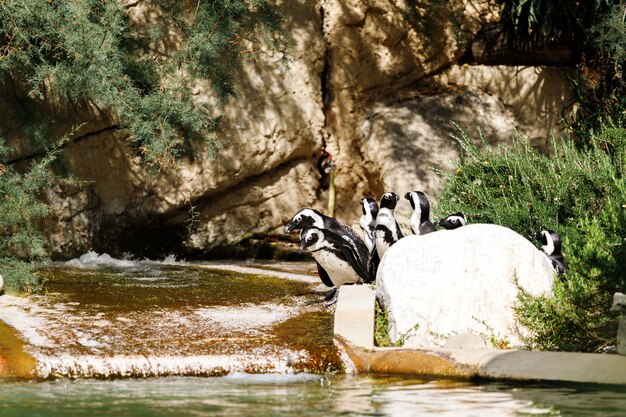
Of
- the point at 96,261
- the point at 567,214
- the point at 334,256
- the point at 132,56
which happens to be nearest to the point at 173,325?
the point at 334,256

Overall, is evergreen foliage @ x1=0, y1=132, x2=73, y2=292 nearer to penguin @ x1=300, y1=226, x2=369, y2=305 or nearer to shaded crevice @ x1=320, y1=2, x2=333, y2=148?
penguin @ x1=300, y1=226, x2=369, y2=305

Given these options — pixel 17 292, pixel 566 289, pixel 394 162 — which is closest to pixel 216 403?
pixel 566 289

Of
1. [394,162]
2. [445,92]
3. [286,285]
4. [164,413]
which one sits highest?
[445,92]

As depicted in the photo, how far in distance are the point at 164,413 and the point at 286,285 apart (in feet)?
16.1

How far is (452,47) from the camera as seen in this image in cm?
1636

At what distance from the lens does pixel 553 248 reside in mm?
9461

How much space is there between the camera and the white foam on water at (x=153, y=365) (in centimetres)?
740

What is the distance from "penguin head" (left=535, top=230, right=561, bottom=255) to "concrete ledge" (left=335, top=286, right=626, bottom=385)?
2163 millimetres

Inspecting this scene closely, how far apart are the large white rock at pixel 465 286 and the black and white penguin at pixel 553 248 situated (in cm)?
106

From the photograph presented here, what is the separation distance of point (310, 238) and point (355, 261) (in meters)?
0.54

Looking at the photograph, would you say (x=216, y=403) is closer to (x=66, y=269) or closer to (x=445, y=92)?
(x=66, y=269)

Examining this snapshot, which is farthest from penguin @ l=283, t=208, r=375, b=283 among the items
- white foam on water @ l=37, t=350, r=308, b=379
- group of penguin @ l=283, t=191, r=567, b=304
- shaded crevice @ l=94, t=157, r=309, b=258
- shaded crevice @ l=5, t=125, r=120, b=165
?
shaded crevice @ l=5, t=125, r=120, b=165

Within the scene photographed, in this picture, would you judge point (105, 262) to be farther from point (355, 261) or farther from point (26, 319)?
Result: point (26, 319)

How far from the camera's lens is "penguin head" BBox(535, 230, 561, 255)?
9.46 m
